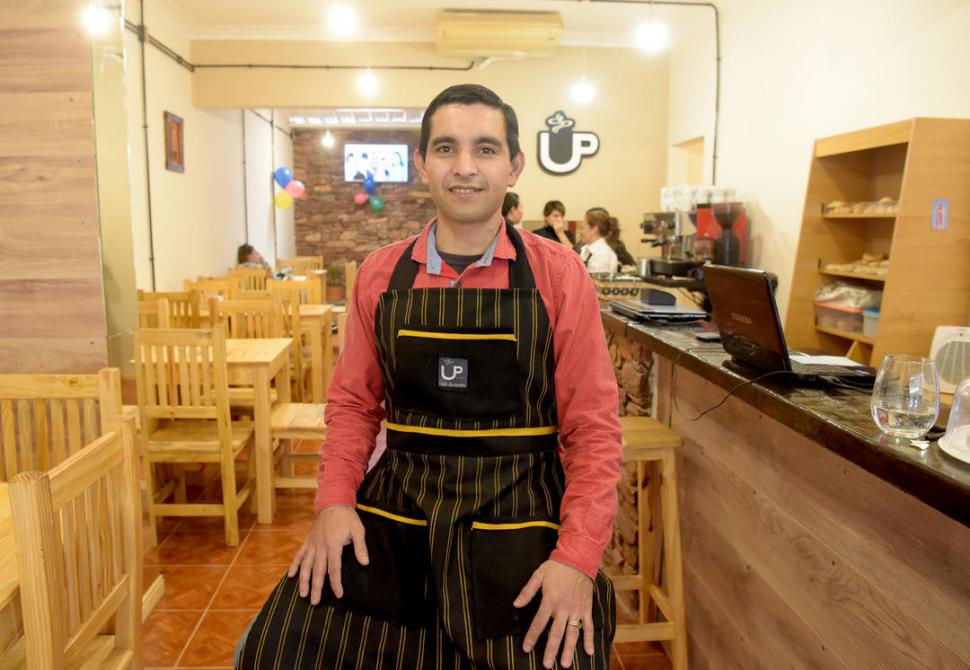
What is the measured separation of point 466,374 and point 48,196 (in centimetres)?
184

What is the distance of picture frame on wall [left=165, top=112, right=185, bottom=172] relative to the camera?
647 cm

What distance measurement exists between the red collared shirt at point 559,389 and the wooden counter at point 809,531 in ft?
1.25

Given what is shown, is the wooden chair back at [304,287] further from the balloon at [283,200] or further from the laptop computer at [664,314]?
the balloon at [283,200]

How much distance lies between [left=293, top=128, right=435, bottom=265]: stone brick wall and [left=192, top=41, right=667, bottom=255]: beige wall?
4.73 metres

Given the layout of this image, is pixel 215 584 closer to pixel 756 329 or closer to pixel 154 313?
pixel 154 313

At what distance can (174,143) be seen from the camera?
6.62 meters

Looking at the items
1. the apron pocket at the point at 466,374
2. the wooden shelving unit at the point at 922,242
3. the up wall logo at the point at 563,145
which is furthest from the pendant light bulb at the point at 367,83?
the apron pocket at the point at 466,374

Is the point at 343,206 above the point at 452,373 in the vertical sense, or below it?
above

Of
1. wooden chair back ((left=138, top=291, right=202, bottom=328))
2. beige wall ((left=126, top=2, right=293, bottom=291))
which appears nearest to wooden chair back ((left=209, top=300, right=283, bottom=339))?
wooden chair back ((left=138, top=291, right=202, bottom=328))

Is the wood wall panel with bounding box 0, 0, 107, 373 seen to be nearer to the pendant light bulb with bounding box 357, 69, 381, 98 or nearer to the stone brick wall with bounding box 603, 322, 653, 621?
the stone brick wall with bounding box 603, 322, 653, 621

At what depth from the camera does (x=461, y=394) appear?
1.38 meters

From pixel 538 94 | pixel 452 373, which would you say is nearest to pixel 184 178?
pixel 538 94

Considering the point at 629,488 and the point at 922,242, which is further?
the point at 922,242

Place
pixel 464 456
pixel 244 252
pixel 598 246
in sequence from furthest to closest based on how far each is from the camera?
pixel 244 252 → pixel 598 246 → pixel 464 456
